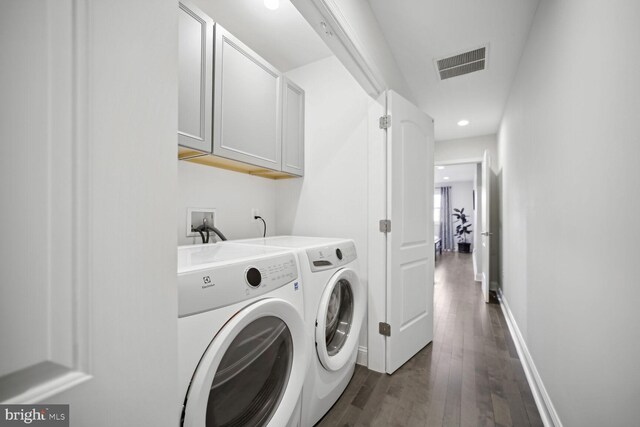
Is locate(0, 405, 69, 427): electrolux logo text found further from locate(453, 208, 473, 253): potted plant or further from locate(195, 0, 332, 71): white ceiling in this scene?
locate(453, 208, 473, 253): potted plant

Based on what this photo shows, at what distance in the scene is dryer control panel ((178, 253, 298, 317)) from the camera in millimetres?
737

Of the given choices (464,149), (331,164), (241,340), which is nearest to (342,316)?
(241,340)

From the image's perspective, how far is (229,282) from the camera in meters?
0.85

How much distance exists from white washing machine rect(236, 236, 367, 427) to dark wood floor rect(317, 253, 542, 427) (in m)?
0.16

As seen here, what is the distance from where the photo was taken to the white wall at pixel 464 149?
13.8 feet

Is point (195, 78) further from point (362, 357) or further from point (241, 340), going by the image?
point (362, 357)

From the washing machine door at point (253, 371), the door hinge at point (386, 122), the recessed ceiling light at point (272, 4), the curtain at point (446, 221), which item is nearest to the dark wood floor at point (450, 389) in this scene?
the washing machine door at point (253, 371)

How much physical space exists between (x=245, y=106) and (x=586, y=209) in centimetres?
179

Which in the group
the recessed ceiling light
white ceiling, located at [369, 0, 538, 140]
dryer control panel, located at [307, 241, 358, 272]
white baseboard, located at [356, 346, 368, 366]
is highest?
white ceiling, located at [369, 0, 538, 140]

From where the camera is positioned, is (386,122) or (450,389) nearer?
(450,389)

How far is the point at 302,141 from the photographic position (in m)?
2.20

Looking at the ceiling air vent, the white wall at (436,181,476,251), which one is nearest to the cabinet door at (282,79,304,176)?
the ceiling air vent

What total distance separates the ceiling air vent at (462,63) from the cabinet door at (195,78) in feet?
6.55

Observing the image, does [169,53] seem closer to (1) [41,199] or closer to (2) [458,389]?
(1) [41,199]
